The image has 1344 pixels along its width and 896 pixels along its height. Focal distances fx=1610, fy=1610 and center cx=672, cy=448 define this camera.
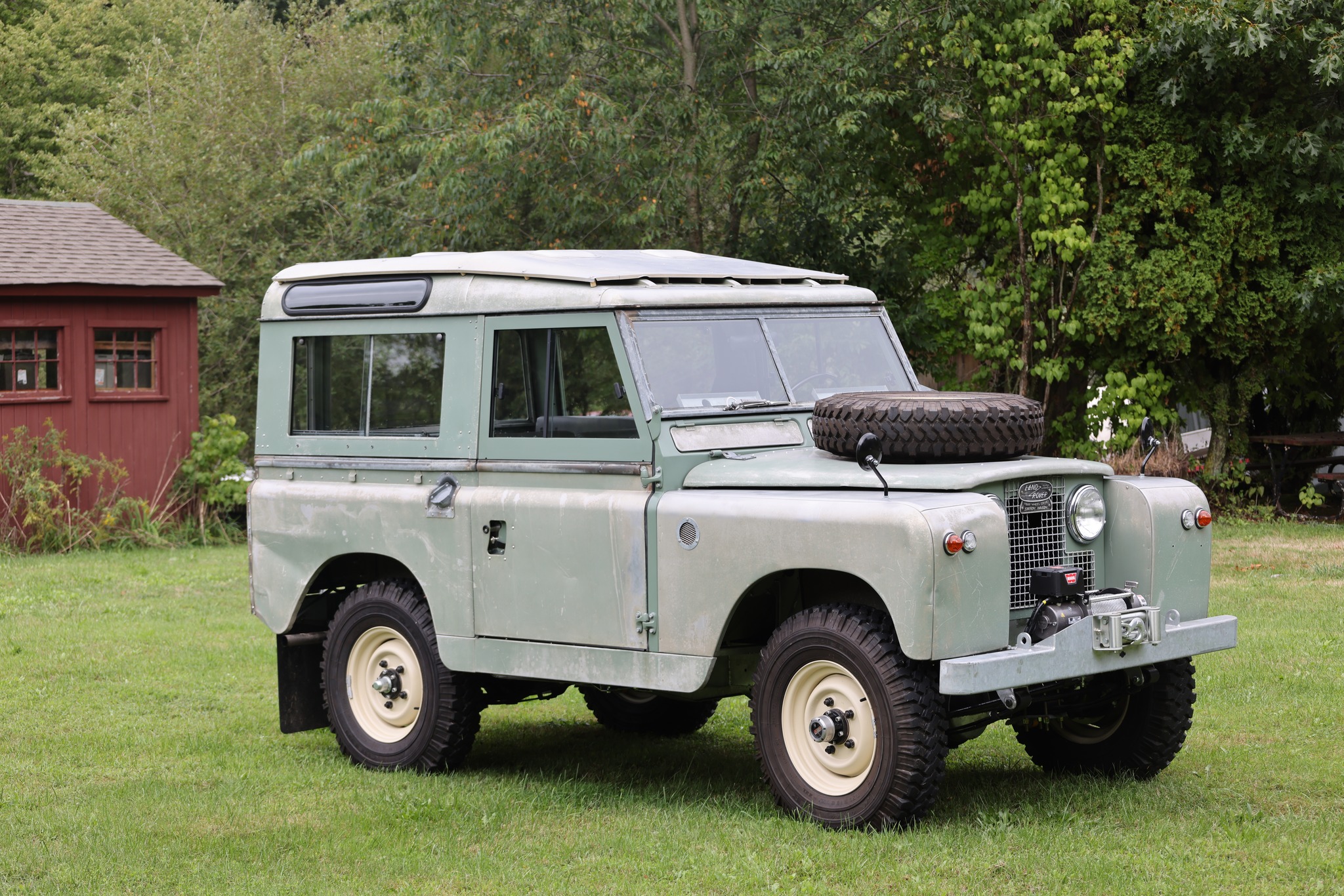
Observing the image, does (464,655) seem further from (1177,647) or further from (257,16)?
(257,16)

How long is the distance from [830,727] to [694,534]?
975mm

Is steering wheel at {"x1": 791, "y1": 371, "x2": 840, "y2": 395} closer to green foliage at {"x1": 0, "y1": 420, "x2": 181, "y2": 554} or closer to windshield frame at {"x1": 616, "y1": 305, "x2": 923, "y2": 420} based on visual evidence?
windshield frame at {"x1": 616, "y1": 305, "x2": 923, "y2": 420}

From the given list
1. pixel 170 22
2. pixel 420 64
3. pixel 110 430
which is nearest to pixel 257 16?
pixel 170 22

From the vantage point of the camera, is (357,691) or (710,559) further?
(357,691)

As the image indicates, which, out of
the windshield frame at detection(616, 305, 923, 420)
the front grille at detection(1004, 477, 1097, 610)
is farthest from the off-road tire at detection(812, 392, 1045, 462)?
the windshield frame at detection(616, 305, 923, 420)

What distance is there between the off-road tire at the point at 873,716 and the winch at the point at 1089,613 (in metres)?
0.59

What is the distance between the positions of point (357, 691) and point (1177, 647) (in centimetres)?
402

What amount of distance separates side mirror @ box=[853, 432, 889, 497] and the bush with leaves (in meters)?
15.1

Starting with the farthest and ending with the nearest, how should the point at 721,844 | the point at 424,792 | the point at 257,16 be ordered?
the point at 257,16
the point at 424,792
the point at 721,844

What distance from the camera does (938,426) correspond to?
647cm

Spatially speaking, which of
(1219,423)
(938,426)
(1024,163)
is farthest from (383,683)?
(1219,423)

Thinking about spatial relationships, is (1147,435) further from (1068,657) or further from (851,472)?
(851,472)

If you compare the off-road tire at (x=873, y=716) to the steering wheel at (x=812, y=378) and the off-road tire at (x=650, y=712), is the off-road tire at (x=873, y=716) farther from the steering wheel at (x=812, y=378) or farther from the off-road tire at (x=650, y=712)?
the off-road tire at (x=650, y=712)

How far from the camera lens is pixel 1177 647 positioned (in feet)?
21.8
